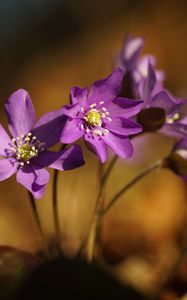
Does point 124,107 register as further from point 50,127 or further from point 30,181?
point 30,181

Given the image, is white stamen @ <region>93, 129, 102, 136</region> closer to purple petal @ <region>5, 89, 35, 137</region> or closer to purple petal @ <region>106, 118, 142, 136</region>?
purple petal @ <region>106, 118, 142, 136</region>

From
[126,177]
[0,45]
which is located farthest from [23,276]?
[0,45]

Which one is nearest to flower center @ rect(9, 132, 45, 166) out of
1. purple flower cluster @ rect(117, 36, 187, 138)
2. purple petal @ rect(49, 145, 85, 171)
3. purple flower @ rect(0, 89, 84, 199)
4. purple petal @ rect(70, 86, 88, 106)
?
purple flower @ rect(0, 89, 84, 199)

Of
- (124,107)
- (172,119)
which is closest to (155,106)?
(172,119)

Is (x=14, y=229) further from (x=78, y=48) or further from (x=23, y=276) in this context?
(x=78, y=48)

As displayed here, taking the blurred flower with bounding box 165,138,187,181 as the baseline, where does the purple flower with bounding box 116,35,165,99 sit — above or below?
above

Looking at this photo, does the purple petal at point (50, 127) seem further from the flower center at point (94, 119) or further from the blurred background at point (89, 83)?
the blurred background at point (89, 83)

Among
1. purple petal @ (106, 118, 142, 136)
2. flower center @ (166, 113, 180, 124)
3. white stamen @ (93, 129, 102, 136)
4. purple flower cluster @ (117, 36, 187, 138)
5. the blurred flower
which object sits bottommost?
the blurred flower

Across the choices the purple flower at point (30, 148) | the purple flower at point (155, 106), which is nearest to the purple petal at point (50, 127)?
the purple flower at point (30, 148)
